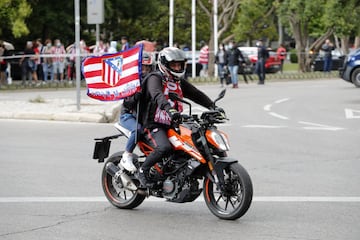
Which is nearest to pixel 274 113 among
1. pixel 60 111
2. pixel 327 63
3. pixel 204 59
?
pixel 60 111

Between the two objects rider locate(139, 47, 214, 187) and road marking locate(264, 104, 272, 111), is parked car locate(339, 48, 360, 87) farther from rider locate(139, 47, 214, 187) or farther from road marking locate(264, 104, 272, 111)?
rider locate(139, 47, 214, 187)

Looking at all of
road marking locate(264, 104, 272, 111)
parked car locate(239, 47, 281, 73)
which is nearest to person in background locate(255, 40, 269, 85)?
road marking locate(264, 104, 272, 111)

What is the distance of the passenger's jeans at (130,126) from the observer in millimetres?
8672

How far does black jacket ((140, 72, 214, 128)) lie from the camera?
8.14m

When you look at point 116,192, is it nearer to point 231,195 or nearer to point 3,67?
point 231,195

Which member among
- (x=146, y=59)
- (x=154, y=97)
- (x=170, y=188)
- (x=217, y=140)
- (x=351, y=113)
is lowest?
(x=351, y=113)

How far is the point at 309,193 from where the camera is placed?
9.86m

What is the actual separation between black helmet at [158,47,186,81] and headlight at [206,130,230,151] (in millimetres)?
655

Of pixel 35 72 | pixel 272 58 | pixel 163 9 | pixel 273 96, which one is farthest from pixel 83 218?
pixel 163 9

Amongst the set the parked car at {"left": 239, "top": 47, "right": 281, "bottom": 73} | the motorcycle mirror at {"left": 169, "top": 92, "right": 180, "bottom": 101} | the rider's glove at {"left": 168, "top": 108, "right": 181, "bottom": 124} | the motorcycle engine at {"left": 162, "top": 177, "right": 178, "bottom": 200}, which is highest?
the motorcycle mirror at {"left": 169, "top": 92, "right": 180, "bottom": 101}

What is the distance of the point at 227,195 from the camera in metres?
8.04

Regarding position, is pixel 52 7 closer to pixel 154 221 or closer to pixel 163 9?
pixel 163 9

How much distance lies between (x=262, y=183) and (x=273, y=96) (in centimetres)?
1661

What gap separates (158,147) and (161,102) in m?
0.43
